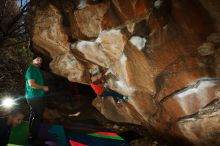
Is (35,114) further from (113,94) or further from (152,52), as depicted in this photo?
(152,52)

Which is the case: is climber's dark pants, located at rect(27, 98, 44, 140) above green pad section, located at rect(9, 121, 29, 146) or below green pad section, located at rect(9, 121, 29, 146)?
above

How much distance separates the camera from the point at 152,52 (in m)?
6.12

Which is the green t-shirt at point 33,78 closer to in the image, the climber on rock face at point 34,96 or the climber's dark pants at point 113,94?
the climber on rock face at point 34,96

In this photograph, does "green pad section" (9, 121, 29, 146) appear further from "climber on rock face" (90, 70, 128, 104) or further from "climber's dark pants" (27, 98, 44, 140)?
"climber on rock face" (90, 70, 128, 104)

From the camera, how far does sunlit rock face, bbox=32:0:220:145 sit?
18.2ft

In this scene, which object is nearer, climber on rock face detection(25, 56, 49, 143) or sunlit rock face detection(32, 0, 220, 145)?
sunlit rock face detection(32, 0, 220, 145)

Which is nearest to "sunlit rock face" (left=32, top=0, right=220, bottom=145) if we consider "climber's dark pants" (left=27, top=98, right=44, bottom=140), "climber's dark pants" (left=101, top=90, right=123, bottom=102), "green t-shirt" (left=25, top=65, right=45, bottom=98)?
"climber's dark pants" (left=101, top=90, right=123, bottom=102)

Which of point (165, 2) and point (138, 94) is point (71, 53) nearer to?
point (138, 94)

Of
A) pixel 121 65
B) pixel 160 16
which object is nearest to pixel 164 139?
pixel 121 65

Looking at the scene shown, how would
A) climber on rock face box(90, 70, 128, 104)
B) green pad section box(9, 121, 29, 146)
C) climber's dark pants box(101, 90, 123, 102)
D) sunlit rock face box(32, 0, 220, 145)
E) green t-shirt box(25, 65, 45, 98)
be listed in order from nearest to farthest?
1. sunlit rock face box(32, 0, 220, 145)
2. green t-shirt box(25, 65, 45, 98)
3. green pad section box(9, 121, 29, 146)
4. climber's dark pants box(101, 90, 123, 102)
5. climber on rock face box(90, 70, 128, 104)

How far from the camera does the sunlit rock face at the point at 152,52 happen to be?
218 inches

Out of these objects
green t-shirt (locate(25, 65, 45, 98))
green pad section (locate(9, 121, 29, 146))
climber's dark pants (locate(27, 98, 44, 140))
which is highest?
green t-shirt (locate(25, 65, 45, 98))

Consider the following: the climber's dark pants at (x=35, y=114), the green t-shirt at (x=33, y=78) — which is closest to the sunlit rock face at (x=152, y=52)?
the green t-shirt at (x=33, y=78)

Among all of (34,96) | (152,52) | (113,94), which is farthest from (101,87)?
(34,96)
